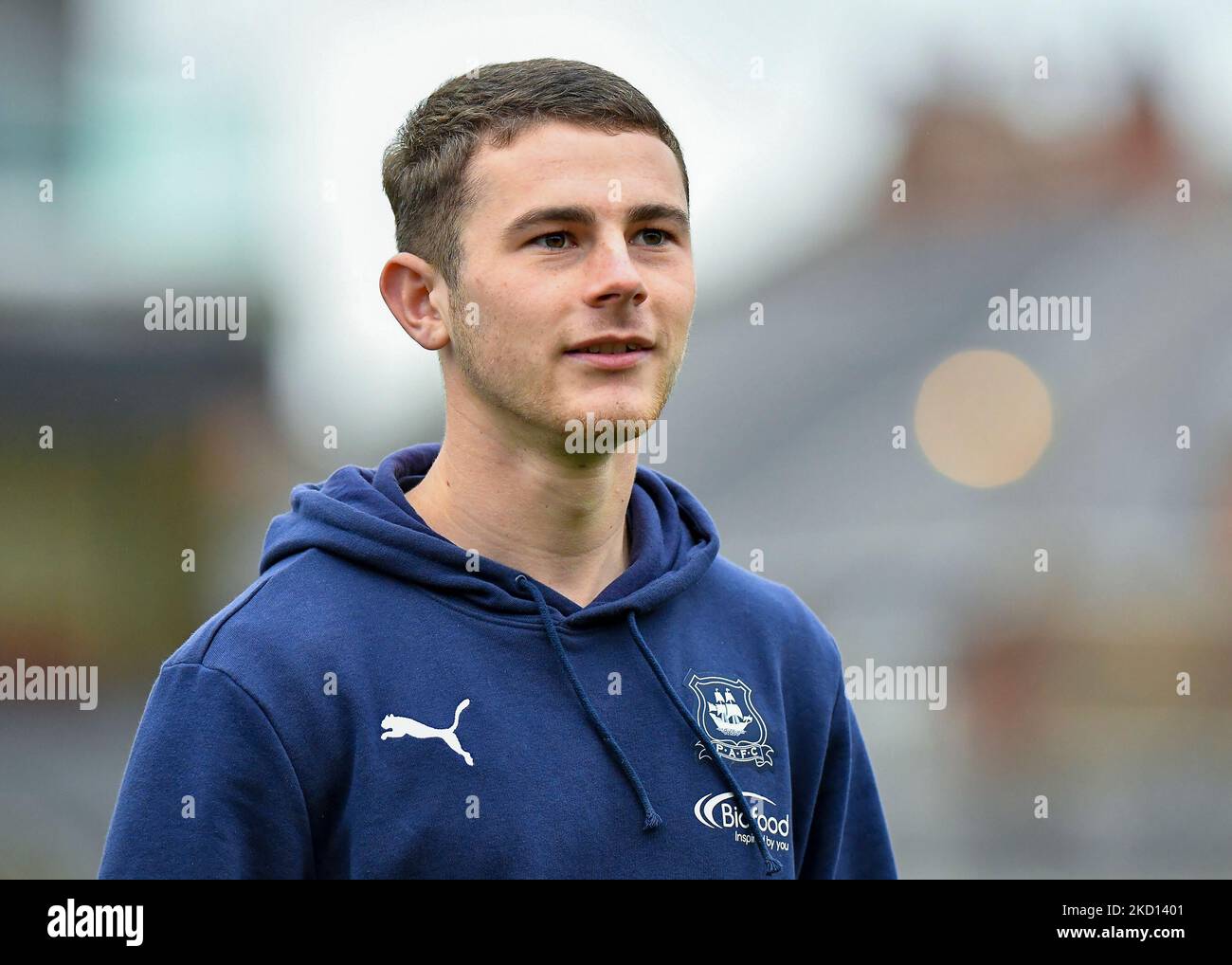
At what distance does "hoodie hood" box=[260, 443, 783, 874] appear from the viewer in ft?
7.46

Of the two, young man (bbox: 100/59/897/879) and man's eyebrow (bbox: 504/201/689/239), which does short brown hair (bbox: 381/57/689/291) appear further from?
man's eyebrow (bbox: 504/201/689/239)

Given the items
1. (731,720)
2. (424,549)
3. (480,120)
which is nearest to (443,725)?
(424,549)

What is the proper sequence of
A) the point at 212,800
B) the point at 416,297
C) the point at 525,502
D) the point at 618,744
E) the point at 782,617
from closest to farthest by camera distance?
the point at 212,800 → the point at 618,744 → the point at 525,502 → the point at 416,297 → the point at 782,617

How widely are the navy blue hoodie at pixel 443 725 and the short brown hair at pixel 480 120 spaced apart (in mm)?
527

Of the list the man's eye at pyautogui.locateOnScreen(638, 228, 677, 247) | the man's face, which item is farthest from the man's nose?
the man's eye at pyautogui.locateOnScreen(638, 228, 677, 247)

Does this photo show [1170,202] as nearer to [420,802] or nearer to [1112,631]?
[1112,631]

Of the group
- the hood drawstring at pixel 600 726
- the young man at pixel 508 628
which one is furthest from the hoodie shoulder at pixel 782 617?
the hood drawstring at pixel 600 726

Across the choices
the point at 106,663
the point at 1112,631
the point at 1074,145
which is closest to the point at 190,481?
the point at 106,663

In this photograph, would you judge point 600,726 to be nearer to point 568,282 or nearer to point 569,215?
point 568,282

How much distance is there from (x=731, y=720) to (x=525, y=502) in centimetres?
59

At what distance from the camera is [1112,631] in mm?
10227

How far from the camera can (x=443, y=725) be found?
2.14 m

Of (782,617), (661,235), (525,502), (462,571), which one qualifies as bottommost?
(782,617)

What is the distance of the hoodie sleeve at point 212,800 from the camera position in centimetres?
202
